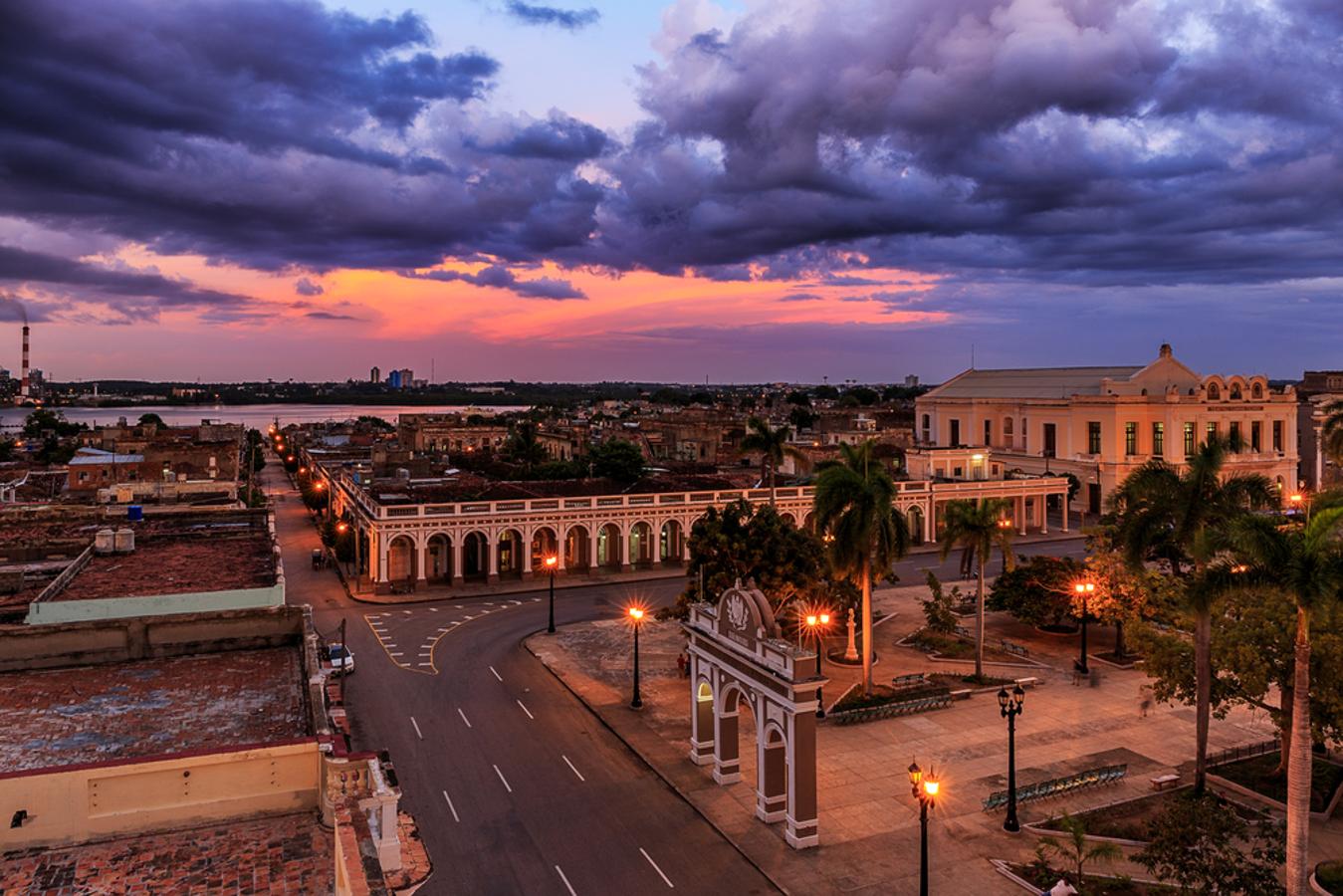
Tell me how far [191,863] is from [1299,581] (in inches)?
735

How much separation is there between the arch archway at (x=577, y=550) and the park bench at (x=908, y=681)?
2628 centimetres

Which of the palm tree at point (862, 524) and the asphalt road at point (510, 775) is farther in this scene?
the palm tree at point (862, 524)

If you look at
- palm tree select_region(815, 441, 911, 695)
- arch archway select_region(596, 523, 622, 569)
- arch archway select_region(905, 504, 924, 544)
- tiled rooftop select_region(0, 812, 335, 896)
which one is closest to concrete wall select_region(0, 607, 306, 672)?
tiled rooftop select_region(0, 812, 335, 896)

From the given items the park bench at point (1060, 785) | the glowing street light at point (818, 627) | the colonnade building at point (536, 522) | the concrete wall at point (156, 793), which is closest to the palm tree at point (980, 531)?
the glowing street light at point (818, 627)

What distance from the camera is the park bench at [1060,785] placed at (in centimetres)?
2261

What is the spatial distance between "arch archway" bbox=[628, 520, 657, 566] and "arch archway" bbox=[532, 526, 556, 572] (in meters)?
4.91

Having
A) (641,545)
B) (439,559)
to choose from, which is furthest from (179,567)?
(641,545)

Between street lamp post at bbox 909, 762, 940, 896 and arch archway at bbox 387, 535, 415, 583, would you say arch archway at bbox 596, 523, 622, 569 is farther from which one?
street lamp post at bbox 909, 762, 940, 896

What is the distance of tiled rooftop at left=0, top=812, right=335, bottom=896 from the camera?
10711 mm

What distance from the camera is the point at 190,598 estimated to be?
2180cm

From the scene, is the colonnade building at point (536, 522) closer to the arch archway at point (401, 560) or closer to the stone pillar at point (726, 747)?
the arch archway at point (401, 560)

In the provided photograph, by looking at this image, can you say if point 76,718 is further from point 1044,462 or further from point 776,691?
point 1044,462

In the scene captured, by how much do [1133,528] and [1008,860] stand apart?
10.2m

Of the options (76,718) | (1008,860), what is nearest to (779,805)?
(1008,860)
